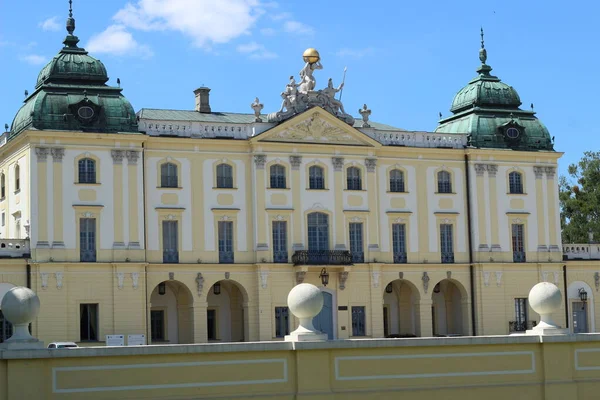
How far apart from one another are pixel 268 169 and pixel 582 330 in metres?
19.1

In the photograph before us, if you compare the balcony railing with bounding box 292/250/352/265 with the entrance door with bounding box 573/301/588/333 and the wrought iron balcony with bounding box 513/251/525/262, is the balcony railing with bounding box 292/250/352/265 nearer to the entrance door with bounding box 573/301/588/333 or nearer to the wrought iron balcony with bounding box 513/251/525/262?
the wrought iron balcony with bounding box 513/251/525/262

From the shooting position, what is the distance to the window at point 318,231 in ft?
190

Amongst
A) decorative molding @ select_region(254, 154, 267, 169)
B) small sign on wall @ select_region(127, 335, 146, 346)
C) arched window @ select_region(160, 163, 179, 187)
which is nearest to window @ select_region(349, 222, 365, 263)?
decorative molding @ select_region(254, 154, 267, 169)

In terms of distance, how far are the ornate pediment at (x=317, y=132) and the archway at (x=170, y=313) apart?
858cm

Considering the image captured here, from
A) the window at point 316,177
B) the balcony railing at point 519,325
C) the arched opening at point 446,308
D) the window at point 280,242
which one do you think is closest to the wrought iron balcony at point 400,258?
the arched opening at point 446,308

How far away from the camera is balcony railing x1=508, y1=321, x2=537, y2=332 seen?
60812mm

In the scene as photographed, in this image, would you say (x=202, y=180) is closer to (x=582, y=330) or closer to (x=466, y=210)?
(x=466, y=210)

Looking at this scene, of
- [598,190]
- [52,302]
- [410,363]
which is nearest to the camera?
[410,363]

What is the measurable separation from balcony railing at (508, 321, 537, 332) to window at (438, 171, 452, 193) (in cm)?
759

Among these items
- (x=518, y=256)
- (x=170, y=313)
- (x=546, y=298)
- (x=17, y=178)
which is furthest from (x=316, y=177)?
(x=546, y=298)

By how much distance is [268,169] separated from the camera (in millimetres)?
57594

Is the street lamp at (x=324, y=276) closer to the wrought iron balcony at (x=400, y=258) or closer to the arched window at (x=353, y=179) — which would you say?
the wrought iron balcony at (x=400, y=258)

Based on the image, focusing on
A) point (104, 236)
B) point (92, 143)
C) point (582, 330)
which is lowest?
point (582, 330)

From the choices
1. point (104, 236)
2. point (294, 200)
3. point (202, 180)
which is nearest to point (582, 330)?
point (294, 200)
